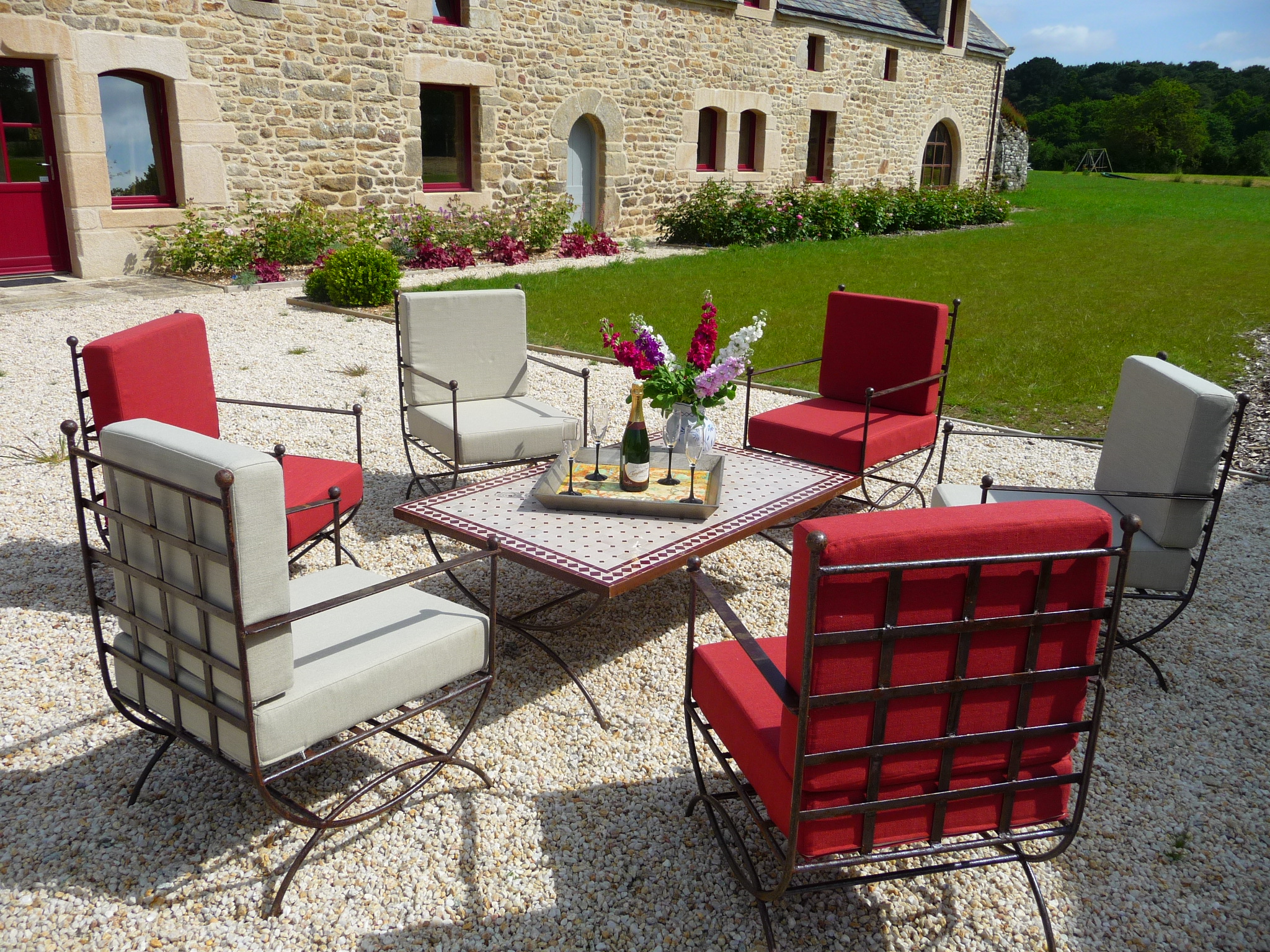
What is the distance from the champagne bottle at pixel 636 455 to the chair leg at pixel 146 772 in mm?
1672

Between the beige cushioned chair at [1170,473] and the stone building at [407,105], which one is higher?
the stone building at [407,105]

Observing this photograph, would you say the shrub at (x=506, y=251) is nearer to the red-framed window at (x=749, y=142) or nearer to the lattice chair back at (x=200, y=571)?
the red-framed window at (x=749, y=142)

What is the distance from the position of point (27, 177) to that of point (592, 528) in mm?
8923

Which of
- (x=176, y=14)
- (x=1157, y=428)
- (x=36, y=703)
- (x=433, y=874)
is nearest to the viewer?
(x=433, y=874)

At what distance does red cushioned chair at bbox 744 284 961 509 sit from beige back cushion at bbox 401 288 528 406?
3.95 feet

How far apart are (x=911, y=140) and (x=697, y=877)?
20.2 m

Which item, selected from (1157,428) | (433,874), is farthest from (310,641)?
(1157,428)

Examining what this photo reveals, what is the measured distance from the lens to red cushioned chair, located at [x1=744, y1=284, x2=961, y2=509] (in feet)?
14.3

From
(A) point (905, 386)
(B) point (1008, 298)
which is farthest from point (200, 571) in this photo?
(B) point (1008, 298)

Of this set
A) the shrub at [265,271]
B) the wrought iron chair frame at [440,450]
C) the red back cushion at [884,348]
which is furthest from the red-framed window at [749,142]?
the wrought iron chair frame at [440,450]

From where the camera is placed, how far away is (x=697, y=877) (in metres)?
2.30

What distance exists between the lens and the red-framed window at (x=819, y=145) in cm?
1786

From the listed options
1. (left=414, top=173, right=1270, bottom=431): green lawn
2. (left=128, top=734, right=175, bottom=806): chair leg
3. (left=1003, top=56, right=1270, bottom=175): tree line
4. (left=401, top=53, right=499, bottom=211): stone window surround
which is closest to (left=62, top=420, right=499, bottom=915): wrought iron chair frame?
(left=128, top=734, right=175, bottom=806): chair leg

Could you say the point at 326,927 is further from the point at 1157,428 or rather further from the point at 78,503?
the point at 1157,428
